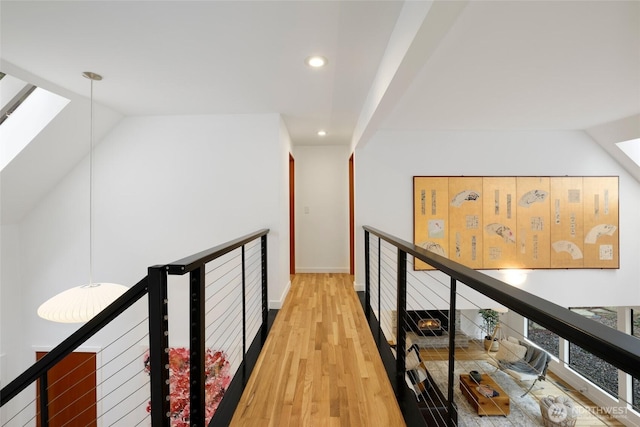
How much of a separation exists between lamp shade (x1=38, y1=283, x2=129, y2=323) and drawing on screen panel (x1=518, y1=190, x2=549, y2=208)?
4.75 meters

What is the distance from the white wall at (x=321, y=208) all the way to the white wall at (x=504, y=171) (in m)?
1.21

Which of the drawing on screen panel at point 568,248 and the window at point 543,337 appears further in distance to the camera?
the window at point 543,337

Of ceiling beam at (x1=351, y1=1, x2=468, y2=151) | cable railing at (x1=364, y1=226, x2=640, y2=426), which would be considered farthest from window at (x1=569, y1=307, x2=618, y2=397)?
ceiling beam at (x1=351, y1=1, x2=468, y2=151)

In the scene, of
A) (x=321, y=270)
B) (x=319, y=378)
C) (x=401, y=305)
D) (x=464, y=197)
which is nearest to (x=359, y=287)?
(x=321, y=270)

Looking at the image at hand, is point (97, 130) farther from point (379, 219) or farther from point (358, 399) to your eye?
point (358, 399)

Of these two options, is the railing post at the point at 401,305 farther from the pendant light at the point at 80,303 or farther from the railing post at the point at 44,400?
the pendant light at the point at 80,303

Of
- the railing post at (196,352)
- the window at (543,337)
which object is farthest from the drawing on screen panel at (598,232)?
the railing post at (196,352)

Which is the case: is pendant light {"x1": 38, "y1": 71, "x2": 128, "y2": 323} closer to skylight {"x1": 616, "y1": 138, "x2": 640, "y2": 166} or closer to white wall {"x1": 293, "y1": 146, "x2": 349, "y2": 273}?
white wall {"x1": 293, "y1": 146, "x2": 349, "y2": 273}

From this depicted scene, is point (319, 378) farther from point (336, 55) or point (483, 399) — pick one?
point (483, 399)

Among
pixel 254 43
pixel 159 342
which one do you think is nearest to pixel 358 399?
pixel 159 342

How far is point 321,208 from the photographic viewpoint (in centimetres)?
557

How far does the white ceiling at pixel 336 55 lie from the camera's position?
185 centimetres

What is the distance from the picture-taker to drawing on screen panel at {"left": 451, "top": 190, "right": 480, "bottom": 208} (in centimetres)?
434

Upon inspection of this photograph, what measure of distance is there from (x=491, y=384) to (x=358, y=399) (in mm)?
4088
